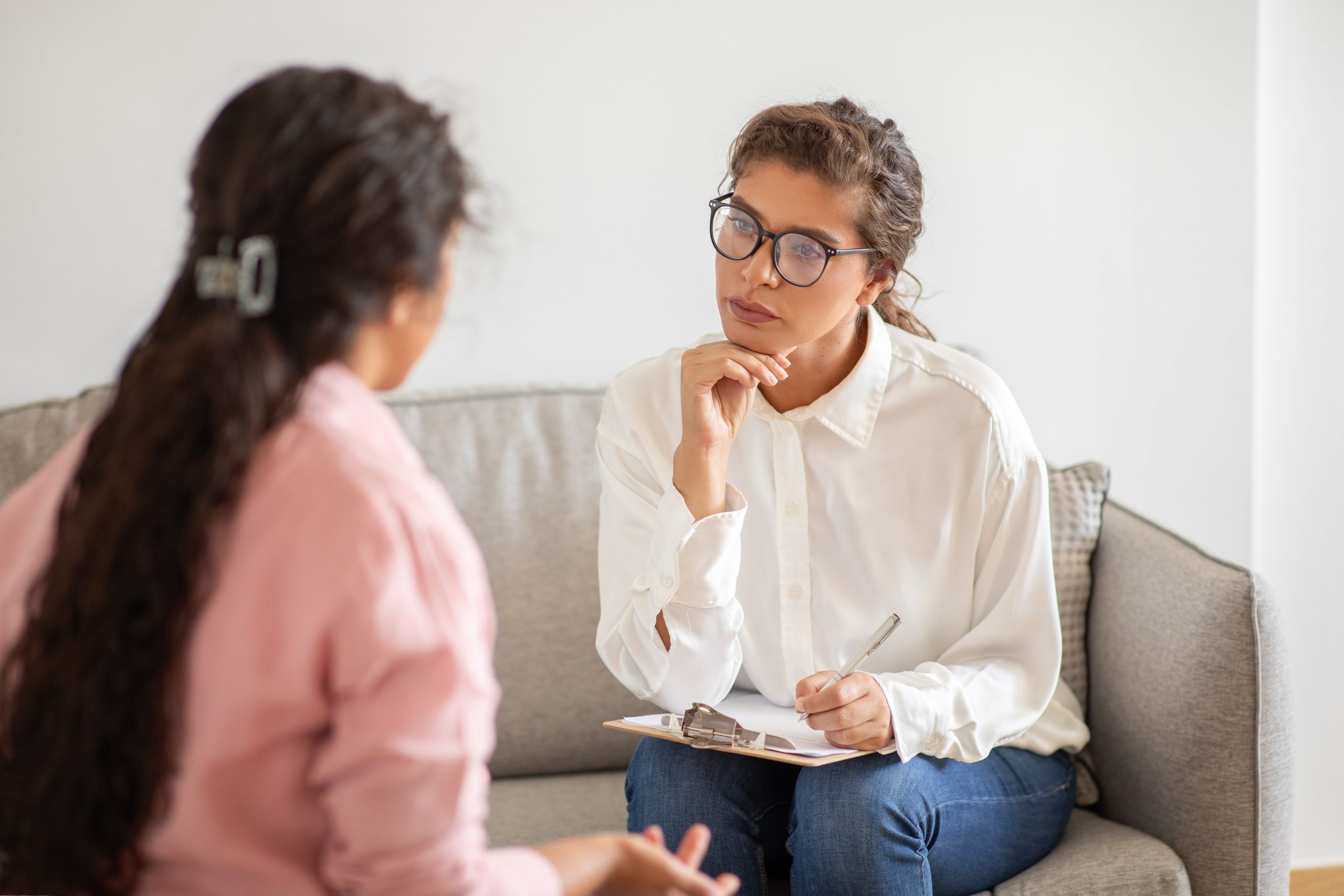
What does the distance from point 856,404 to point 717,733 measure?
47 centimetres

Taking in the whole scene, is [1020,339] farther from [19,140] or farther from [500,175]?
[19,140]

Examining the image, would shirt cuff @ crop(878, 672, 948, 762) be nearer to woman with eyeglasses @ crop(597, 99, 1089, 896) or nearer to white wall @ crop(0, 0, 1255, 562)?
woman with eyeglasses @ crop(597, 99, 1089, 896)

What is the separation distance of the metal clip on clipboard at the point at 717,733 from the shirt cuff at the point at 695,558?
0.43 feet

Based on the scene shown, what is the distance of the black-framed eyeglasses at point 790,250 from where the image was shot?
1.32m

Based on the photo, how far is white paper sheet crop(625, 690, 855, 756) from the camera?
3.97 feet

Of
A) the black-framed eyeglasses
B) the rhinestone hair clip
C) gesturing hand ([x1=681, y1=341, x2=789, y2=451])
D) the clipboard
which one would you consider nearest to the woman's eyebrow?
the black-framed eyeglasses

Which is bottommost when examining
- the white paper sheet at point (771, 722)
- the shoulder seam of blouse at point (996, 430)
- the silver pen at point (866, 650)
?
the white paper sheet at point (771, 722)

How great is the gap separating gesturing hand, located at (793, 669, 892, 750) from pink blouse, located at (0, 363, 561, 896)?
0.61 m

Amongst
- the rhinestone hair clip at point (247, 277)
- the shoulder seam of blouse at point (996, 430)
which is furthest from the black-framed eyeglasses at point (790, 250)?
the rhinestone hair clip at point (247, 277)

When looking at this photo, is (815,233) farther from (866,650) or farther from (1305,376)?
(1305,376)

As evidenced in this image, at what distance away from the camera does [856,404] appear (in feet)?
4.69

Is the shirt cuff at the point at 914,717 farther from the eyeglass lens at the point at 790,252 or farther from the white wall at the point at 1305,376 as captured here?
the white wall at the point at 1305,376

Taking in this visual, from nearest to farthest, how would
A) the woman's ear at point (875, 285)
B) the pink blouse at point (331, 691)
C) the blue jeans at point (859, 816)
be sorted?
the pink blouse at point (331, 691) < the blue jeans at point (859, 816) < the woman's ear at point (875, 285)

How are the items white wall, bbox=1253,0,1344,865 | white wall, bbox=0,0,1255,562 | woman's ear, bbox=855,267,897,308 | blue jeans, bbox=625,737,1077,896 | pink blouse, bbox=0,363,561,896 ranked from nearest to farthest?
pink blouse, bbox=0,363,561,896
blue jeans, bbox=625,737,1077,896
woman's ear, bbox=855,267,897,308
white wall, bbox=0,0,1255,562
white wall, bbox=1253,0,1344,865
